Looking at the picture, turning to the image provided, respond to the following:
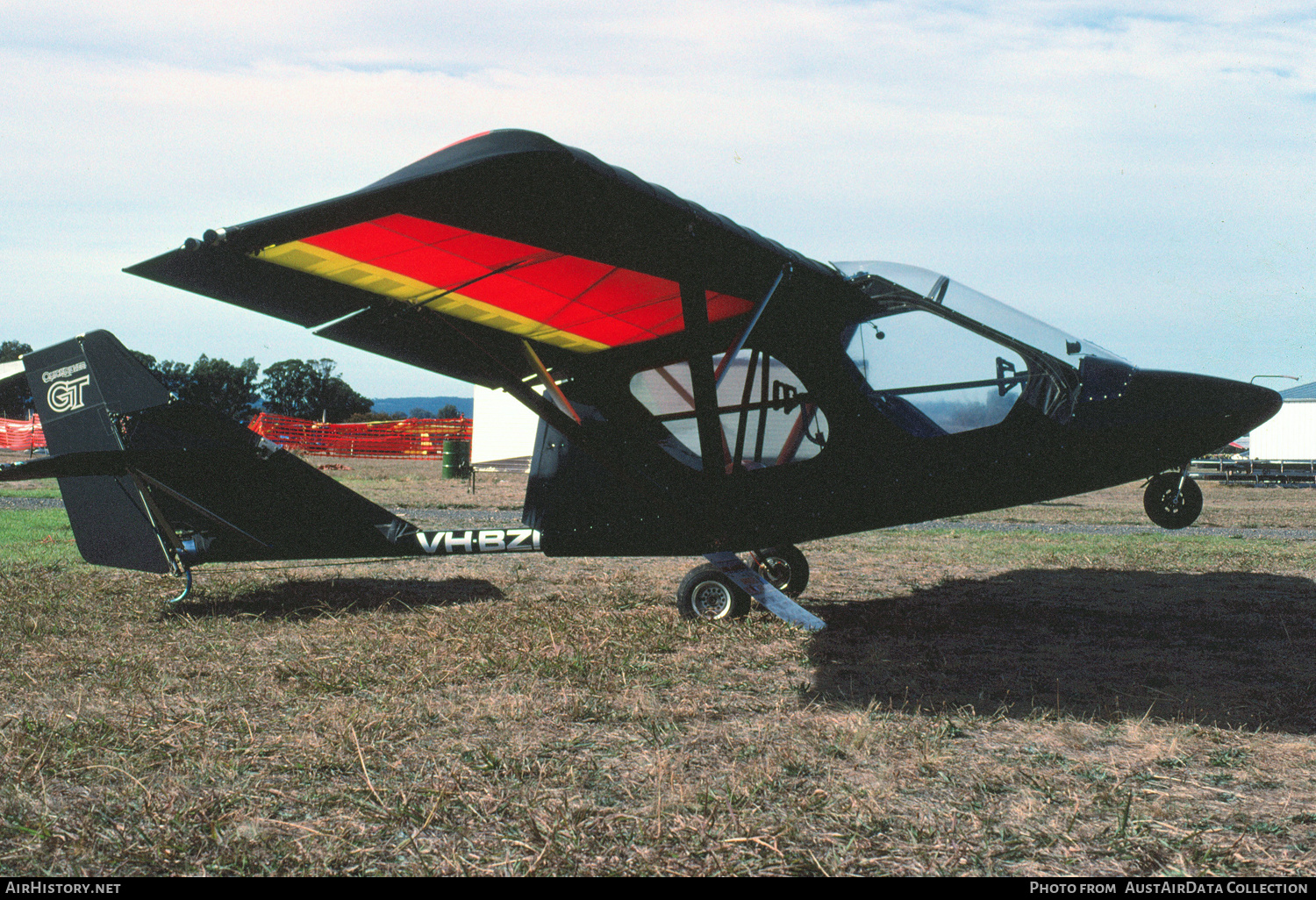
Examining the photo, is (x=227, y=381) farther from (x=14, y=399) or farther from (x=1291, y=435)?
(x=1291, y=435)

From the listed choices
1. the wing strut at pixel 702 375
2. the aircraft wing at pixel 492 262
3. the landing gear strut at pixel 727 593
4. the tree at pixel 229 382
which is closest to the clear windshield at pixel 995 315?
the aircraft wing at pixel 492 262

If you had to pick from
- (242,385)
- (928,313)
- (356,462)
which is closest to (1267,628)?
(928,313)

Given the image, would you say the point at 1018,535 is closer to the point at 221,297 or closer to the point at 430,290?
the point at 430,290

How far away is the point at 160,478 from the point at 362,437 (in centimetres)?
4183

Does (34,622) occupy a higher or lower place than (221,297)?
lower

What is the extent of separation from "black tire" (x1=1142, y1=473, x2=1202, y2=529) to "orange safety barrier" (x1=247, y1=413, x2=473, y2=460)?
39.5m

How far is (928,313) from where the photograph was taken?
5.59 metres

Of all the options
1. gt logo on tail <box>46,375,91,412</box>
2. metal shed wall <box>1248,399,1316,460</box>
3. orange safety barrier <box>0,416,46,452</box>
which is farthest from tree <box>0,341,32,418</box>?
metal shed wall <box>1248,399,1316,460</box>

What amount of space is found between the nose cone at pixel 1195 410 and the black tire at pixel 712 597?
2932mm

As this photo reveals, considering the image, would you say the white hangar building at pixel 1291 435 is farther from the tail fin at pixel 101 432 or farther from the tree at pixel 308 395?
the tree at pixel 308 395

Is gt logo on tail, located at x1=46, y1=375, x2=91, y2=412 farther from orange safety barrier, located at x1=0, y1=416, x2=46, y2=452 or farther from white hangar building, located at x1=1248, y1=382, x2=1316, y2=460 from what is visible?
orange safety barrier, located at x1=0, y1=416, x2=46, y2=452

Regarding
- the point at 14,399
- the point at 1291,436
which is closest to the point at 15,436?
the point at 14,399

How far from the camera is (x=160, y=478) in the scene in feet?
20.6

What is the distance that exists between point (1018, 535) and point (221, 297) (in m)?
11.9
